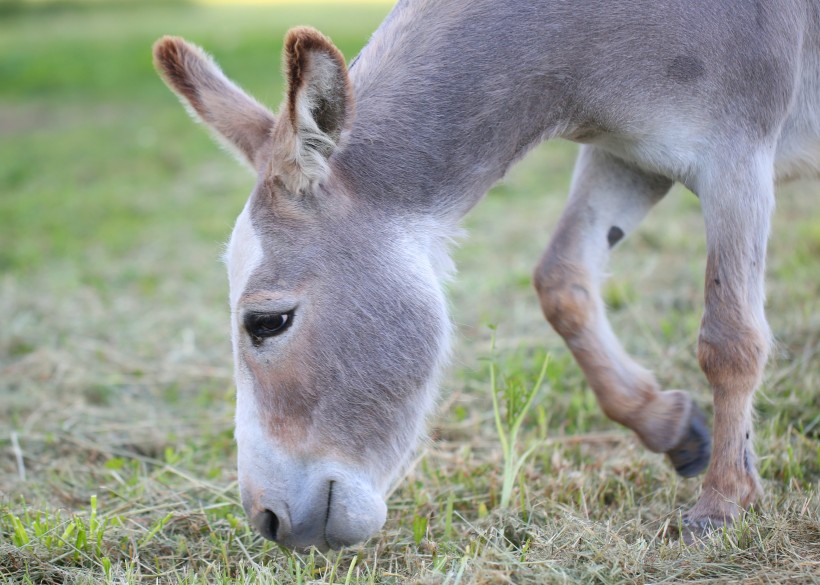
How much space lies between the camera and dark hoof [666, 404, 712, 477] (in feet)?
10.2

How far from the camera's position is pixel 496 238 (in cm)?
682

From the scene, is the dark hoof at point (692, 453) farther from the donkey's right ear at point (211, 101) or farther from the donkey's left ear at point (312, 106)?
the donkey's right ear at point (211, 101)

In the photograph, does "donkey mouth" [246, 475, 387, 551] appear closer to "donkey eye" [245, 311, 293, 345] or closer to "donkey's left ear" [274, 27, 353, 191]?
"donkey eye" [245, 311, 293, 345]

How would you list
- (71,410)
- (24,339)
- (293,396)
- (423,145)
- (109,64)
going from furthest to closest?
(109,64) < (24,339) < (71,410) < (423,145) < (293,396)

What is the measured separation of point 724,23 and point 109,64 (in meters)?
16.4

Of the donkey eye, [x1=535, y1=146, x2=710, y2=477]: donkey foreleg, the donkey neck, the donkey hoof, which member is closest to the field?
the donkey hoof

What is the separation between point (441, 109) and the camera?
2719 millimetres

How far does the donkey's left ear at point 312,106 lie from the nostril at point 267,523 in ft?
3.10

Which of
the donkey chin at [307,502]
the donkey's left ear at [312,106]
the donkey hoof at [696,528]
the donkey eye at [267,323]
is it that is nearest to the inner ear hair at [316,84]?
the donkey's left ear at [312,106]

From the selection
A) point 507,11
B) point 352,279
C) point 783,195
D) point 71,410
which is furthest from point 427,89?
point 783,195

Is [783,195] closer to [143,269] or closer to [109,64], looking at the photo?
[143,269]

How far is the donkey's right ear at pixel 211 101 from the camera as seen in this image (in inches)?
114

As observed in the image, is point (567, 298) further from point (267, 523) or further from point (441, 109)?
point (267, 523)

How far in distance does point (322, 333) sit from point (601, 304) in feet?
4.13
